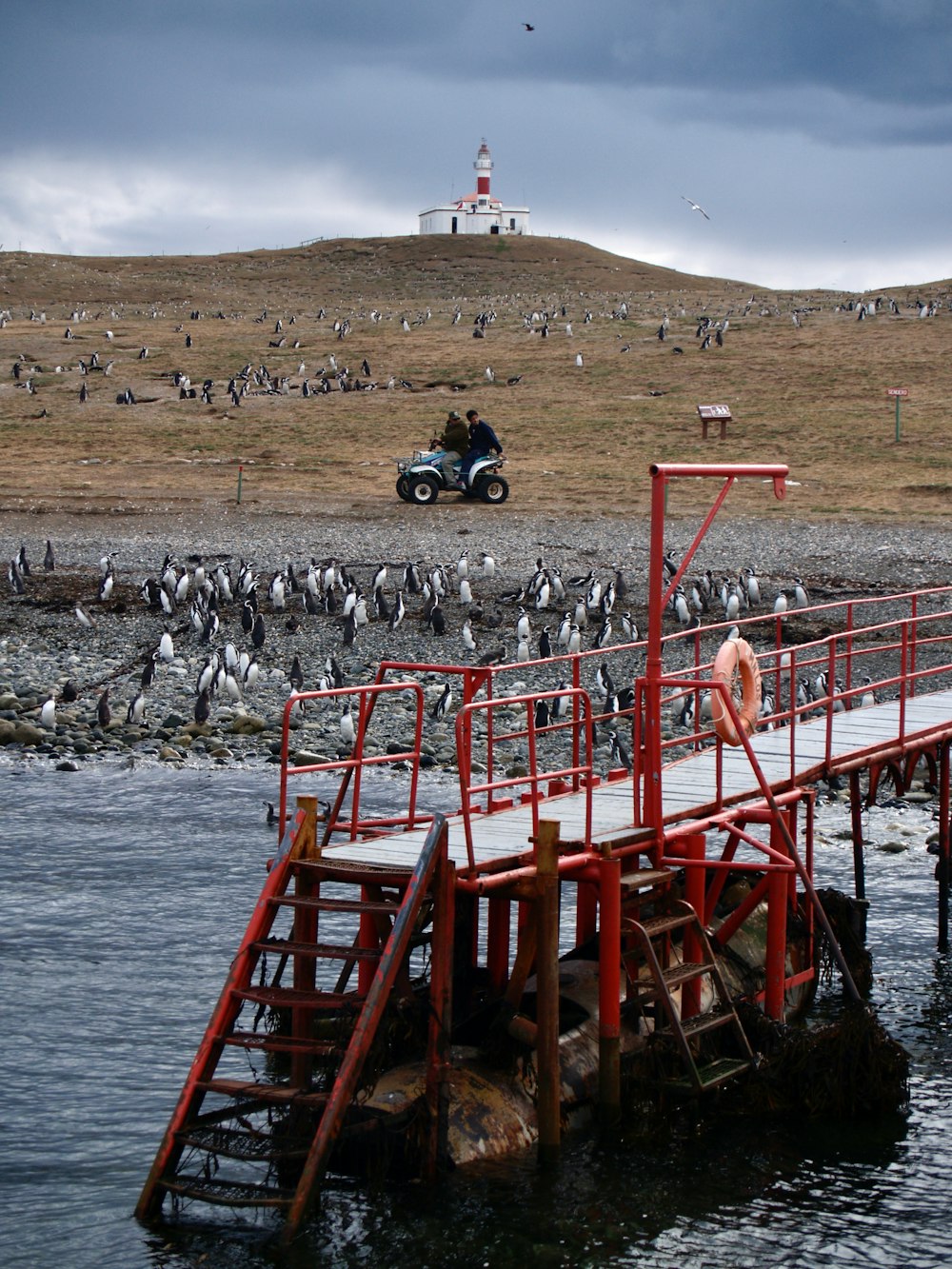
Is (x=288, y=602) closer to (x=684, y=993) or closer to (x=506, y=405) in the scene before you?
(x=684, y=993)

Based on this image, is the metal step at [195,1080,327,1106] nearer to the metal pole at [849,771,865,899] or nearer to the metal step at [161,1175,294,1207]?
the metal step at [161,1175,294,1207]

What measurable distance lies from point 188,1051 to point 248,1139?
6.14 ft

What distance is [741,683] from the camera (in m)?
9.56

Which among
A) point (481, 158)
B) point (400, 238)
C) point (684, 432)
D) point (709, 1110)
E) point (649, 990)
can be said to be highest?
point (481, 158)

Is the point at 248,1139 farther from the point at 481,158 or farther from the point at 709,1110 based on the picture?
the point at 481,158

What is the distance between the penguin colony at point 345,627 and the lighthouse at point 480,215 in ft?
269

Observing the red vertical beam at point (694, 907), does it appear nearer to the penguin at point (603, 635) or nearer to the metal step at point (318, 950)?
the metal step at point (318, 950)

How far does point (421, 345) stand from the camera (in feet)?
165

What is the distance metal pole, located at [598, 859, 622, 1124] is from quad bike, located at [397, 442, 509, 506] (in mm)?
20869

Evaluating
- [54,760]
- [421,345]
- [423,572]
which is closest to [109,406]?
[421,345]

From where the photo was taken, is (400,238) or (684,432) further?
(400,238)

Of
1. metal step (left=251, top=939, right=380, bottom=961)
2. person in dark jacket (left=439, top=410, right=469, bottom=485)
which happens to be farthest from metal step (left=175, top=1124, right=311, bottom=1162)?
person in dark jacket (left=439, top=410, right=469, bottom=485)

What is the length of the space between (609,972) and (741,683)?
6.94 ft

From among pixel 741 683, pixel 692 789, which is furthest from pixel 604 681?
pixel 741 683
